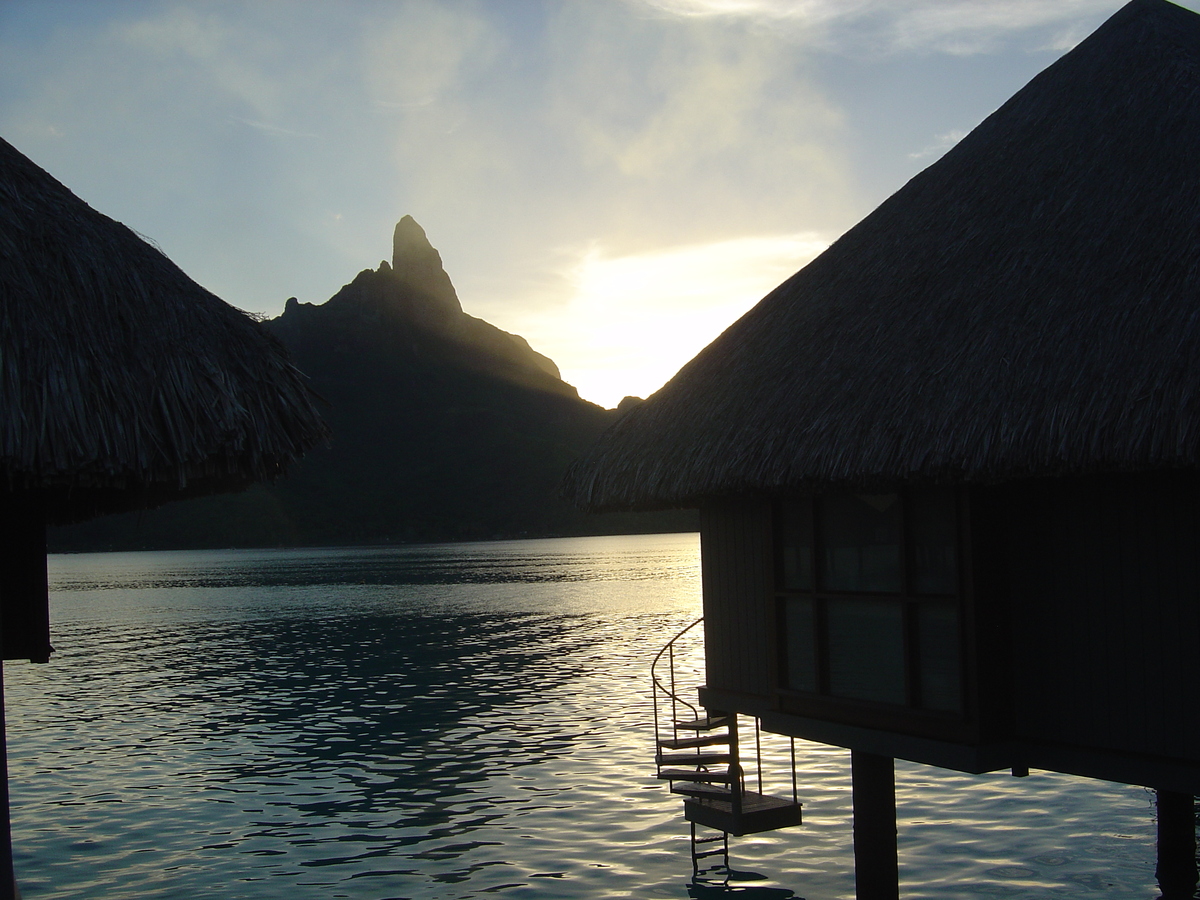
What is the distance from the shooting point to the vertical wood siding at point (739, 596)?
926cm

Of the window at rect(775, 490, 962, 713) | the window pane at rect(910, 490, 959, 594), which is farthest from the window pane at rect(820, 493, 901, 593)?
the window pane at rect(910, 490, 959, 594)

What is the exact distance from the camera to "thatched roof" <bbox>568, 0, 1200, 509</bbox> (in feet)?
22.4

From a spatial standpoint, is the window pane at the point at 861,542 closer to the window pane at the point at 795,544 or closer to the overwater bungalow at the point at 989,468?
the overwater bungalow at the point at 989,468

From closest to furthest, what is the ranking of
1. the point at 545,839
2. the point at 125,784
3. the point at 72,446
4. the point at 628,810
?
the point at 72,446 < the point at 545,839 < the point at 628,810 < the point at 125,784

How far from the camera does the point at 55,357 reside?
5867 millimetres

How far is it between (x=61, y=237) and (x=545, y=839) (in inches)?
399

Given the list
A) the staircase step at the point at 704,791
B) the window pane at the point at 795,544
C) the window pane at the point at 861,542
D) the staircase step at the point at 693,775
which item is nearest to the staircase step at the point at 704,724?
the staircase step at the point at 693,775

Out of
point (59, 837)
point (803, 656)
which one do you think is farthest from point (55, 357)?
point (59, 837)

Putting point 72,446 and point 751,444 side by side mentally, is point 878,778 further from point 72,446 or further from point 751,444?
point 72,446

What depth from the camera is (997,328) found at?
782cm

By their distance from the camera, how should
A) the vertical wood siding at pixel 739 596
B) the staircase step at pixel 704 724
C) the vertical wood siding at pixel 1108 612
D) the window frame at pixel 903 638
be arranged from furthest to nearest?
1. the staircase step at pixel 704 724
2. the vertical wood siding at pixel 739 596
3. the window frame at pixel 903 638
4. the vertical wood siding at pixel 1108 612

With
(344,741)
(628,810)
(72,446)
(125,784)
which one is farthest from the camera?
(344,741)

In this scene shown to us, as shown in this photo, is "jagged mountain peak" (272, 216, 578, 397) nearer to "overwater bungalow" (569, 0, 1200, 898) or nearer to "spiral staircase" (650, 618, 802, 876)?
"spiral staircase" (650, 618, 802, 876)

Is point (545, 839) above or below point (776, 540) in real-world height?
below
